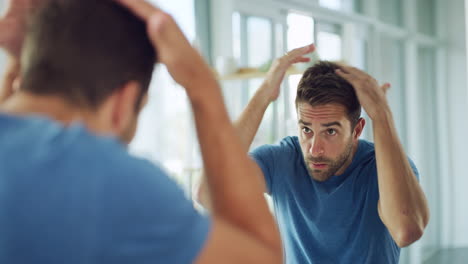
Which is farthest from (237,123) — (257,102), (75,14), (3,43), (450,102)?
(450,102)

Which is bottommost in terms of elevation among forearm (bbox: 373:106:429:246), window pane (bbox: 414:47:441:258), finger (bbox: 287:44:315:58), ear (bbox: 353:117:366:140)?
window pane (bbox: 414:47:441:258)

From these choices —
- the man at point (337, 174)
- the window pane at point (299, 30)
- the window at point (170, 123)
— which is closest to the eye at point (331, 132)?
the man at point (337, 174)

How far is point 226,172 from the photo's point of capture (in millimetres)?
653

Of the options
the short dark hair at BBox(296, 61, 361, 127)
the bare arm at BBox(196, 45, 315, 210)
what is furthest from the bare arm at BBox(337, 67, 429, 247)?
the bare arm at BBox(196, 45, 315, 210)

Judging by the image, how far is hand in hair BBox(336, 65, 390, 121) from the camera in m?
1.59

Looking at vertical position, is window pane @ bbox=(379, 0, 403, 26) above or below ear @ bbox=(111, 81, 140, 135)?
above

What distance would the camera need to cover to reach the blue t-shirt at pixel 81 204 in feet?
1.63

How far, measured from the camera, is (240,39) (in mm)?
3633

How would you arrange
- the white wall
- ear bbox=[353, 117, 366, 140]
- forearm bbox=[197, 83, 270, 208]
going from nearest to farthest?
forearm bbox=[197, 83, 270, 208]
ear bbox=[353, 117, 366, 140]
the white wall

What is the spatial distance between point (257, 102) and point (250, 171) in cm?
93

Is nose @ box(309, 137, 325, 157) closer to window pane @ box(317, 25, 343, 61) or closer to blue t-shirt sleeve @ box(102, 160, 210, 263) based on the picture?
blue t-shirt sleeve @ box(102, 160, 210, 263)

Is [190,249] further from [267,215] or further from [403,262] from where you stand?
[403,262]

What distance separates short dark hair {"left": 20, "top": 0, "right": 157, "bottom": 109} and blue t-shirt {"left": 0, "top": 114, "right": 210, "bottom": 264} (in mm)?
56

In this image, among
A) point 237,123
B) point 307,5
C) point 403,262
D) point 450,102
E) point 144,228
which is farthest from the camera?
point 450,102
